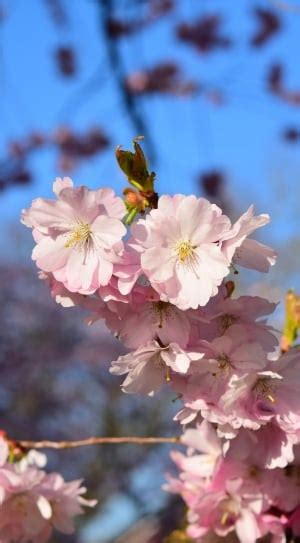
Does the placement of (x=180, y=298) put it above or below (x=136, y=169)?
below

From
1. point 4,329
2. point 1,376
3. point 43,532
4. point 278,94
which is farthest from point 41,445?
point 278,94

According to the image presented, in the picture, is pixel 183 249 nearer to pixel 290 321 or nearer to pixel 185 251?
pixel 185 251

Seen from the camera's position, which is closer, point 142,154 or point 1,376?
point 142,154

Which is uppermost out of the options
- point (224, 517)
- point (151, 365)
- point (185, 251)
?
point (185, 251)

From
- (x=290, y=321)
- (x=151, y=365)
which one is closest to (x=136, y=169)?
(x=151, y=365)

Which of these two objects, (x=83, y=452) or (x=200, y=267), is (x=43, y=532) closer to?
(x=200, y=267)

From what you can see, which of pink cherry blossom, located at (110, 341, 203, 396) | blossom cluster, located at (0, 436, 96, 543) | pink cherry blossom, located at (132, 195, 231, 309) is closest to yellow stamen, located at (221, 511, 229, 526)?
blossom cluster, located at (0, 436, 96, 543)

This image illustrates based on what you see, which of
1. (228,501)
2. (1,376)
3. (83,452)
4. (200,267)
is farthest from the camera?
(83,452)
